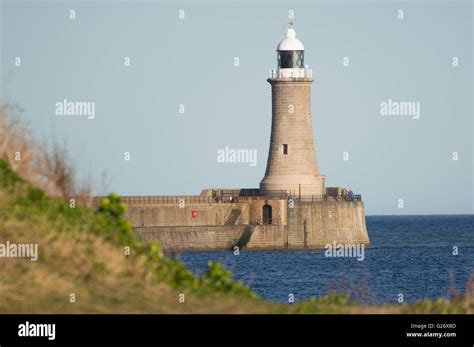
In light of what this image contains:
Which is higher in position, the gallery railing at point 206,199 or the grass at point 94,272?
the gallery railing at point 206,199

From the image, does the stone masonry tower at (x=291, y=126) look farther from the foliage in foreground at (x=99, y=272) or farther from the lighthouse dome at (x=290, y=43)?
the foliage in foreground at (x=99, y=272)

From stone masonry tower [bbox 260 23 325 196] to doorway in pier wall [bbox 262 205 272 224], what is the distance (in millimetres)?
755

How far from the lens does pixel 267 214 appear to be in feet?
208

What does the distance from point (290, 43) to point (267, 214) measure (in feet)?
26.2

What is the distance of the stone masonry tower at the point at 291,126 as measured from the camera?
200 feet

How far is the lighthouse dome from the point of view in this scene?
199ft

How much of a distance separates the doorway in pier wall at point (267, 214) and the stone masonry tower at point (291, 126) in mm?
755
